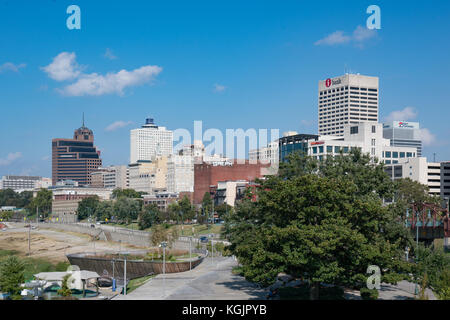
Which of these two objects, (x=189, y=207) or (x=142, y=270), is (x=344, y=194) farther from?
(x=189, y=207)

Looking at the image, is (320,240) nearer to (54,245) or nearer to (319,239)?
(319,239)

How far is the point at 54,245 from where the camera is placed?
127 meters

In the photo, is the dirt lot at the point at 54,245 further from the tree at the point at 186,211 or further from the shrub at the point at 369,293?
the shrub at the point at 369,293

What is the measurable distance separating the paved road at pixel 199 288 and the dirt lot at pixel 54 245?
4541 cm

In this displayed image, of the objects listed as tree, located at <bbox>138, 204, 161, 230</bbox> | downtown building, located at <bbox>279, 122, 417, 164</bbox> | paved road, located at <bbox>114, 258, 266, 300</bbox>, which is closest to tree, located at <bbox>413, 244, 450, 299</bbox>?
paved road, located at <bbox>114, 258, 266, 300</bbox>

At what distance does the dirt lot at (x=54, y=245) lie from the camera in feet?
366

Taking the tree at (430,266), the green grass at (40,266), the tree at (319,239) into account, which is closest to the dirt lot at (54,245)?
the green grass at (40,266)

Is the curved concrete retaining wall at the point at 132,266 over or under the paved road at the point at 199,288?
under

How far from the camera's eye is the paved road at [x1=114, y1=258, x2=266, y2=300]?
152 ft

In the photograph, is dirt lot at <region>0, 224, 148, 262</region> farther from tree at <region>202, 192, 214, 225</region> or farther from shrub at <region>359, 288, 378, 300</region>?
shrub at <region>359, 288, 378, 300</region>

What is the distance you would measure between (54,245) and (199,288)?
85606 millimetres
